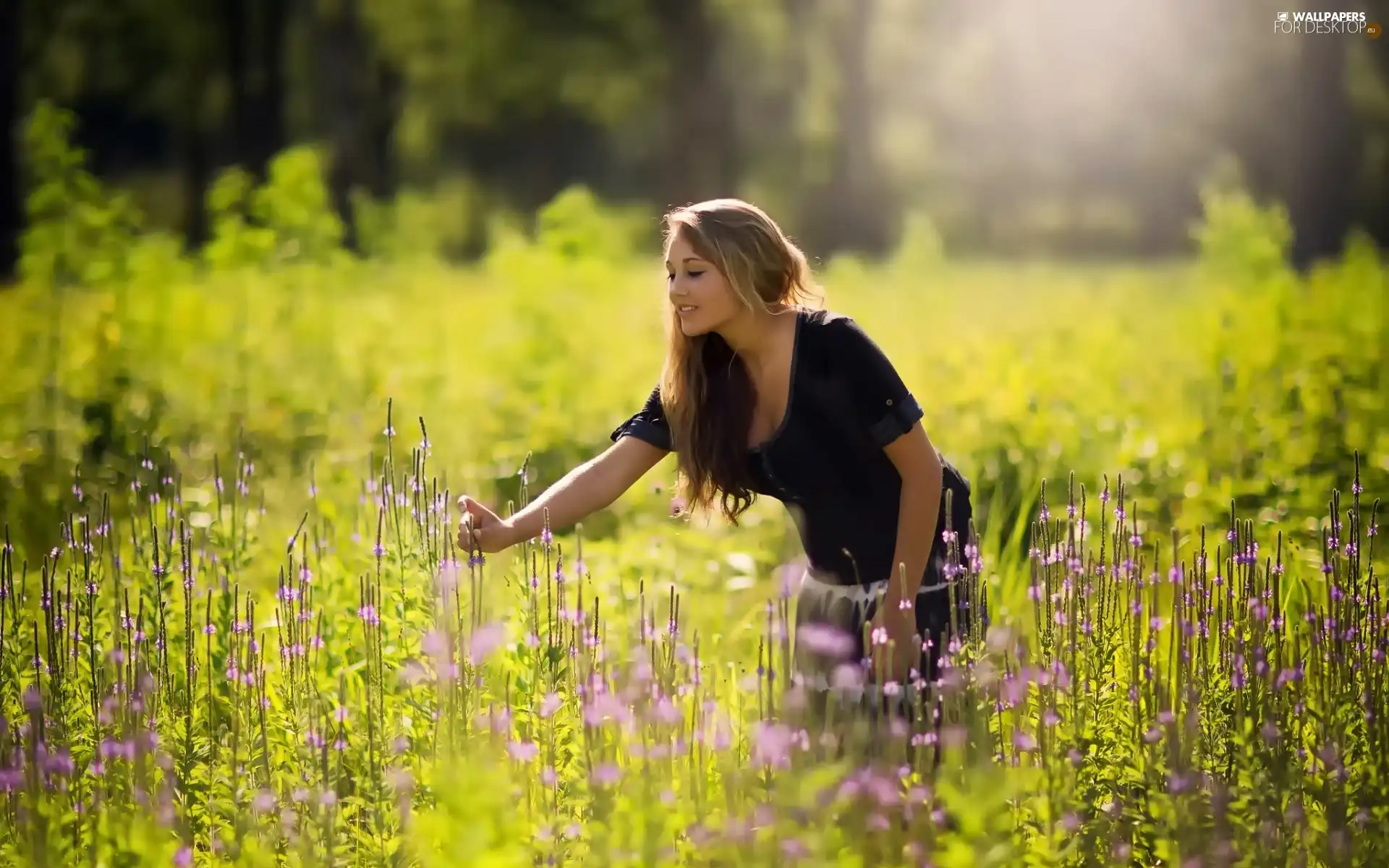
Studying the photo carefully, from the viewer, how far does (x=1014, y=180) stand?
4962cm

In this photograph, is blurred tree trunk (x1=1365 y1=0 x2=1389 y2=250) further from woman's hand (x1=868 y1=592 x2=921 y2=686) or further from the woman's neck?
woman's hand (x1=868 y1=592 x2=921 y2=686)

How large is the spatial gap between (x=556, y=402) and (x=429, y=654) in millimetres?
4236

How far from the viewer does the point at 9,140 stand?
71.4 feet

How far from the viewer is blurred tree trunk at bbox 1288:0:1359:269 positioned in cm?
1347

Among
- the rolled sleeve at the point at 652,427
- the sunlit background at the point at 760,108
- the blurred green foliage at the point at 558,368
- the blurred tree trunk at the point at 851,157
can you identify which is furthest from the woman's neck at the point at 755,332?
the blurred tree trunk at the point at 851,157

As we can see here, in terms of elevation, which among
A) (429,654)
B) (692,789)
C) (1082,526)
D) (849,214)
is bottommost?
(692,789)

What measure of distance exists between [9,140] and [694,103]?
1118 cm

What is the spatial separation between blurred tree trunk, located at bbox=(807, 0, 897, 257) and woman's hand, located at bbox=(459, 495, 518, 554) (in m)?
24.3

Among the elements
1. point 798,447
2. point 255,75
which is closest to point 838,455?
point 798,447

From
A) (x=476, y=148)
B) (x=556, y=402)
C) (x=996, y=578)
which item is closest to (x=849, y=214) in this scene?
(x=476, y=148)

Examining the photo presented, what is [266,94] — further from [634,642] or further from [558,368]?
[634,642]

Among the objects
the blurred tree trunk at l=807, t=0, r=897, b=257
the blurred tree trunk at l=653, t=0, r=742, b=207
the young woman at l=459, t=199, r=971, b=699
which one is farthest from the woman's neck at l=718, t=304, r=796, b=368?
the blurred tree trunk at l=807, t=0, r=897, b=257

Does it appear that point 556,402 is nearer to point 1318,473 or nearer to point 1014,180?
point 1318,473

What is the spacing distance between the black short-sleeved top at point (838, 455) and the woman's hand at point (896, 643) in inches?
4.7
